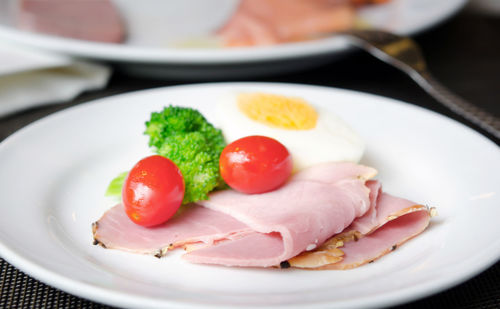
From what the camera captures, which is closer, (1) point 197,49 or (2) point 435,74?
(1) point 197,49

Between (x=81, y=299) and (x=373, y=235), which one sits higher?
(x=373, y=235)

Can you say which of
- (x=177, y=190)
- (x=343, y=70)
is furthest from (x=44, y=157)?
(x=343, y=70)

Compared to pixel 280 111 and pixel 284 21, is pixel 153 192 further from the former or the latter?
pixel 284 21

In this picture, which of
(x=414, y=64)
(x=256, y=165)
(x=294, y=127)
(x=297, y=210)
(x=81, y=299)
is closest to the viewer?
(x=81, y=299)

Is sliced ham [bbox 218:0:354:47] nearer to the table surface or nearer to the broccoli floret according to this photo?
the table surface

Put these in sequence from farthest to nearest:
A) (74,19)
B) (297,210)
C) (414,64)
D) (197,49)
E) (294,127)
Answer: (74,19) < (197,49) < (414,64) < (294,127) < (297,210)

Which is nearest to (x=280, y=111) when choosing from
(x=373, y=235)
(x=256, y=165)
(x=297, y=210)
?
(x=256, y=165)

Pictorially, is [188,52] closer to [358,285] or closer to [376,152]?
[376,152]
